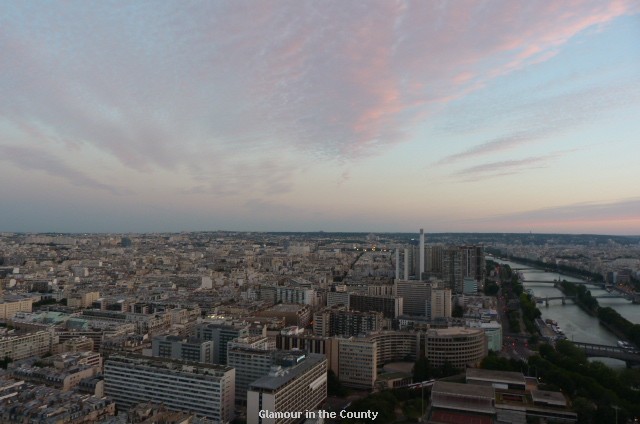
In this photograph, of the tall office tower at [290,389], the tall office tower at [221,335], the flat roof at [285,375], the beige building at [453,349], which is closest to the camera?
the tall office tower at [290,389]

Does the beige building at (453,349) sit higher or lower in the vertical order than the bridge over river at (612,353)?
higher

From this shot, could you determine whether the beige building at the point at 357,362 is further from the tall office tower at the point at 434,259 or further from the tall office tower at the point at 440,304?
the tall office tower at the point at 434,259

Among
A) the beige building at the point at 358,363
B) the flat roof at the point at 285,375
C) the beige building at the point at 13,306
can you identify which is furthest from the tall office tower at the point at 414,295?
the beige building at the point at 13,306

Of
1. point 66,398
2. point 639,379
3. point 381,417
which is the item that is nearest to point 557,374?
point 639,379

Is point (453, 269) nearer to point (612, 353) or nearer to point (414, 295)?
point (414, 295)

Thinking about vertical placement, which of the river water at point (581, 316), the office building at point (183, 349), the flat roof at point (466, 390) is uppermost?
the office building at point (183, 349)

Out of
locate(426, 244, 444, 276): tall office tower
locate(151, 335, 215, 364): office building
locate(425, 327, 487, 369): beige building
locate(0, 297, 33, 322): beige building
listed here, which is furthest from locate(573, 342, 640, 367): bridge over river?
locate(0, 297, 33, 322): beige building

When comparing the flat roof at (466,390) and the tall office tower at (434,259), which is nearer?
the flat roof at (466,390)
